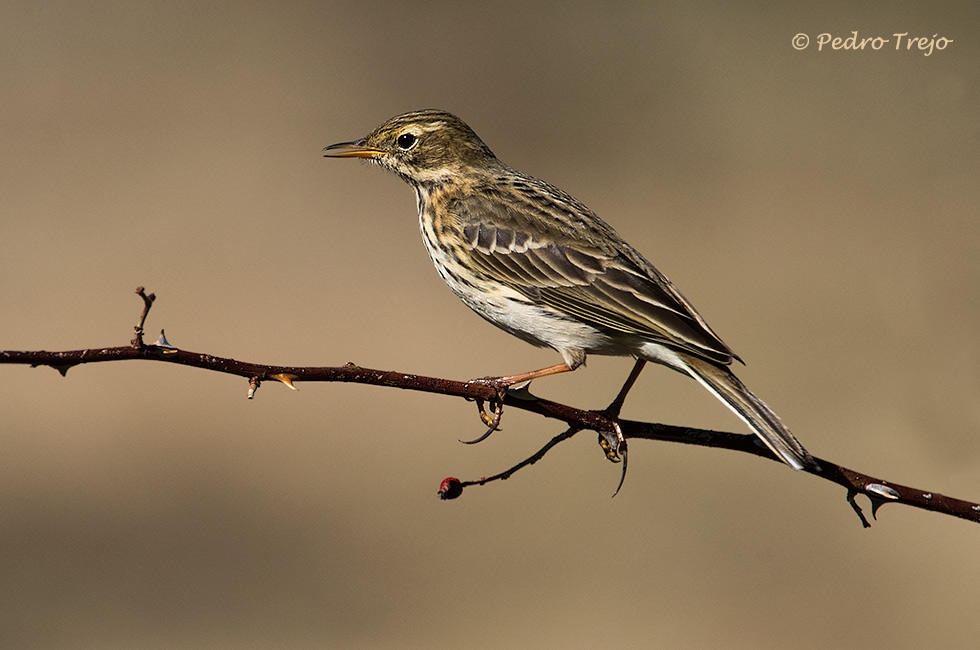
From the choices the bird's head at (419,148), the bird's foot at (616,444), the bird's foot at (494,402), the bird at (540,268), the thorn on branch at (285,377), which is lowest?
the bird's foot at (616,444)

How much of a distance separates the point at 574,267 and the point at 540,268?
195 millimetres

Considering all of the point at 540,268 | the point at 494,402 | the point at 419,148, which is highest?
the point at 419,148

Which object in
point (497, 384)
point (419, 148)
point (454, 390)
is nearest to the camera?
point (454, 390)

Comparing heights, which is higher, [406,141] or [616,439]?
[406,141]

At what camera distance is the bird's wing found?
17.4ft

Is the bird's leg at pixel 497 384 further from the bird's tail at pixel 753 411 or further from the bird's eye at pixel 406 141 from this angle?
the bird's eye at pixel 406 141

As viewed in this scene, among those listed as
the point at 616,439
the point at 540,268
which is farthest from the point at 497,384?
the point at 540,268

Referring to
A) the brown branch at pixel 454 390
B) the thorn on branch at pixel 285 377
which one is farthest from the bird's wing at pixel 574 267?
the thorn on branch at pixel 285 377

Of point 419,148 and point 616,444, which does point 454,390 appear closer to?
point 616,444

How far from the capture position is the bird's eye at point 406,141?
6.45m

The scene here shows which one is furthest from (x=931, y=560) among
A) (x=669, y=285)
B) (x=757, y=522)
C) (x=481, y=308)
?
(x=481, y=308)

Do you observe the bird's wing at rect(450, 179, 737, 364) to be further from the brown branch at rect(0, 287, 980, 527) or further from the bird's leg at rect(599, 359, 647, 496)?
the brown branch at rect(0, 287, 980, 527)

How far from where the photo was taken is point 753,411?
4668 millimetres

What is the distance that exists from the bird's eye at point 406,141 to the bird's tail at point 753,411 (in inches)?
93.8
